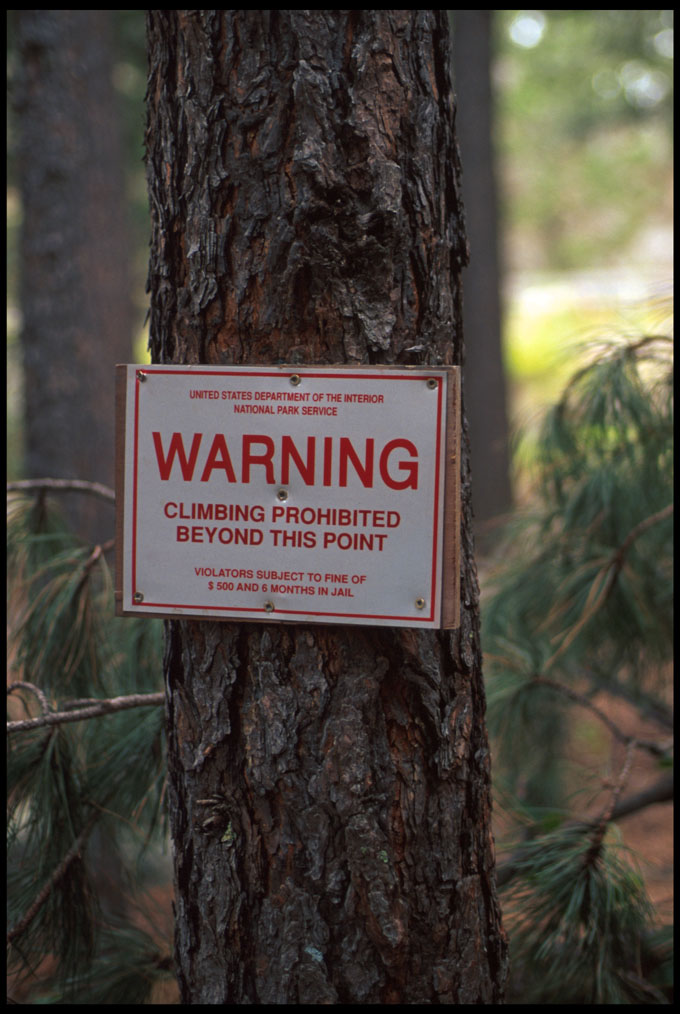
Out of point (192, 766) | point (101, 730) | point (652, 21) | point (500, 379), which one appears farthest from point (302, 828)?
point (652, 21)

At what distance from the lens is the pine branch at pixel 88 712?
3.26 feet

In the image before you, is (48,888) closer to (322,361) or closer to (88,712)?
(88,712)

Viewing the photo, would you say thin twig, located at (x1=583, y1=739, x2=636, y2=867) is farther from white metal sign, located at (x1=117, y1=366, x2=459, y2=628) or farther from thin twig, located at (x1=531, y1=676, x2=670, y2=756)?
white metal sign, located at (x1=117, y1=366, x2=459, y2=628)

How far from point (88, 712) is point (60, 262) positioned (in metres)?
2.19

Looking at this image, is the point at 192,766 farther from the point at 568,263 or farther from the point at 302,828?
the point at 568,263

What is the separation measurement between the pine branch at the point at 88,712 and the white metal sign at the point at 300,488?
247 mm

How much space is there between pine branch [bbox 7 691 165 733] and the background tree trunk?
5.90ft

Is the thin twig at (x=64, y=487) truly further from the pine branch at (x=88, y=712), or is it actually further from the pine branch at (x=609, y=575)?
the pine branch at (x=609, y=575)

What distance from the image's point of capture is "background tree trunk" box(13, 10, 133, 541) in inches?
110

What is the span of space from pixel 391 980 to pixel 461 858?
5.3 inches

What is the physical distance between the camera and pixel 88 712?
3.31ft

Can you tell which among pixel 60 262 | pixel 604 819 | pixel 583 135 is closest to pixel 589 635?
pixel 604 819

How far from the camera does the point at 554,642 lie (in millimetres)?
1443

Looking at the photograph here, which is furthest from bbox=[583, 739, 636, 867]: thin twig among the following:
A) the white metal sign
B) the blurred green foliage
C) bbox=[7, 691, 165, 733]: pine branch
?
the blurred green foliage
